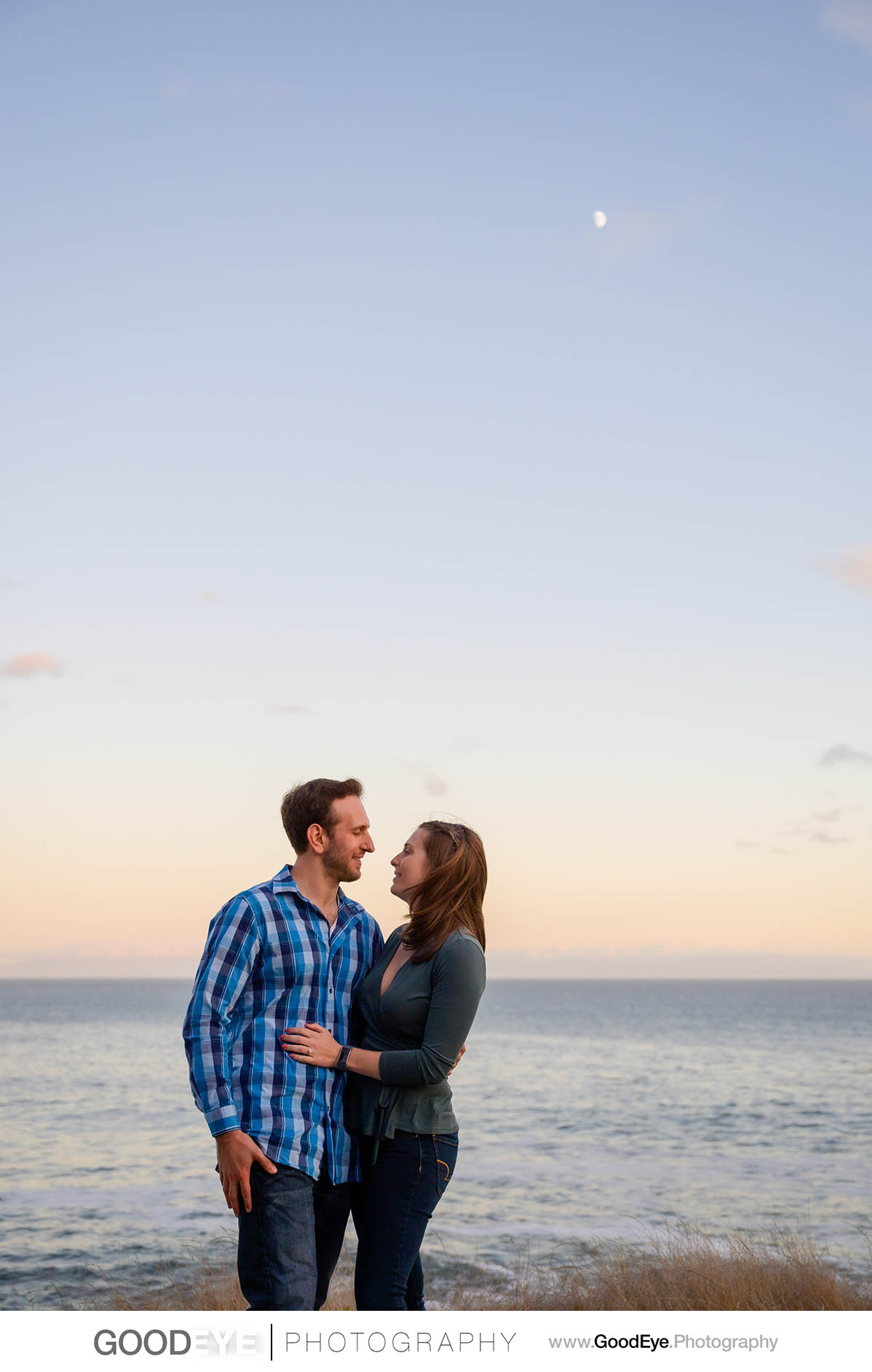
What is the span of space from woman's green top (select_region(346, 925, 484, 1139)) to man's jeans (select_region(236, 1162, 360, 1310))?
0.33 m

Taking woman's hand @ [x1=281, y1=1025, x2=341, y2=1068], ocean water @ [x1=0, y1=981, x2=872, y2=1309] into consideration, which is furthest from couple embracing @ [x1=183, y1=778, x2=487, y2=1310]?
ocean water @ [x1=0, y1=981, x2=872, y2=1309]

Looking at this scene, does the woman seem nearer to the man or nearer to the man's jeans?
the man

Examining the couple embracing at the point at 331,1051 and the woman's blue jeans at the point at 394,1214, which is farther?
the woman's blue jeans at the point at 394,1214

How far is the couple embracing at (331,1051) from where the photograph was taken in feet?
12.3

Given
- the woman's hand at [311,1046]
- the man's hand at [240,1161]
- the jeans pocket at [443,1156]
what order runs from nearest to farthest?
the man's hand at [240,1161], the woman's hand at [311,1046], the jeans pocket at [443,1156]

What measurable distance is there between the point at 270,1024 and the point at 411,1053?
491 mm

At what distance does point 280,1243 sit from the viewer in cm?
373

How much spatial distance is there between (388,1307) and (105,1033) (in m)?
82.1

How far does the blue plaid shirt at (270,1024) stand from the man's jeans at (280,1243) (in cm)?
8

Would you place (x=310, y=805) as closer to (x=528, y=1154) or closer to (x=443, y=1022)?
(x=443, y=1022)
